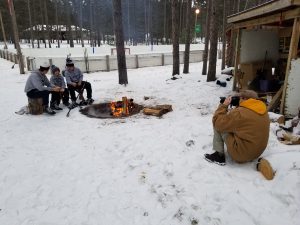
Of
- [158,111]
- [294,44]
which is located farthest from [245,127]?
[158,111]

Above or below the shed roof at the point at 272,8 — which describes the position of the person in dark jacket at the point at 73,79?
below

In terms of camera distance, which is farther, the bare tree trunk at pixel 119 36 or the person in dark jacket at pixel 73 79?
the bare tree trunk at pixel 119 36

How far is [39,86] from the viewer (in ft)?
25.4

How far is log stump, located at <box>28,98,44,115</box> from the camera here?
796 centimetres

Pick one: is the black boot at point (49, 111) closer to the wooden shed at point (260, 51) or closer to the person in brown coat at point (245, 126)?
the person in brown coat at point (245, 126)

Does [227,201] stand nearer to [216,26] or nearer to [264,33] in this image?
[264,33]

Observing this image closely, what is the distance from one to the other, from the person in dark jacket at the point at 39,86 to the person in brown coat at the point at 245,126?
5.61 meters

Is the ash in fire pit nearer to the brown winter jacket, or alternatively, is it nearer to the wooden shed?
the wooden shed

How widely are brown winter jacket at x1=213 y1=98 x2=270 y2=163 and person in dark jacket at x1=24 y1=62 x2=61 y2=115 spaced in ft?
18.4

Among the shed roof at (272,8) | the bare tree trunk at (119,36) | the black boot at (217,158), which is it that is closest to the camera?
the black boot at (217,158)

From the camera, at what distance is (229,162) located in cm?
463

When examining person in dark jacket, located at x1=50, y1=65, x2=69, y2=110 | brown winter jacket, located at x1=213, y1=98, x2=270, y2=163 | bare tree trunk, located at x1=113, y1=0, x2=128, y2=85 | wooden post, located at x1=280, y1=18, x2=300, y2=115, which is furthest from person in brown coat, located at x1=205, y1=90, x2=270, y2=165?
bare tree trunk, located at x1=113, y1=0, x2=128, y2=85

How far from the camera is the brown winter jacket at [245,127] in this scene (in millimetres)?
3961

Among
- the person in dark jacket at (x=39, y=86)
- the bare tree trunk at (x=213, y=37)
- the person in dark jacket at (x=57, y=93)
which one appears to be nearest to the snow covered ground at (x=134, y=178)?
the person in dark jacket at (x=39, y=86)
